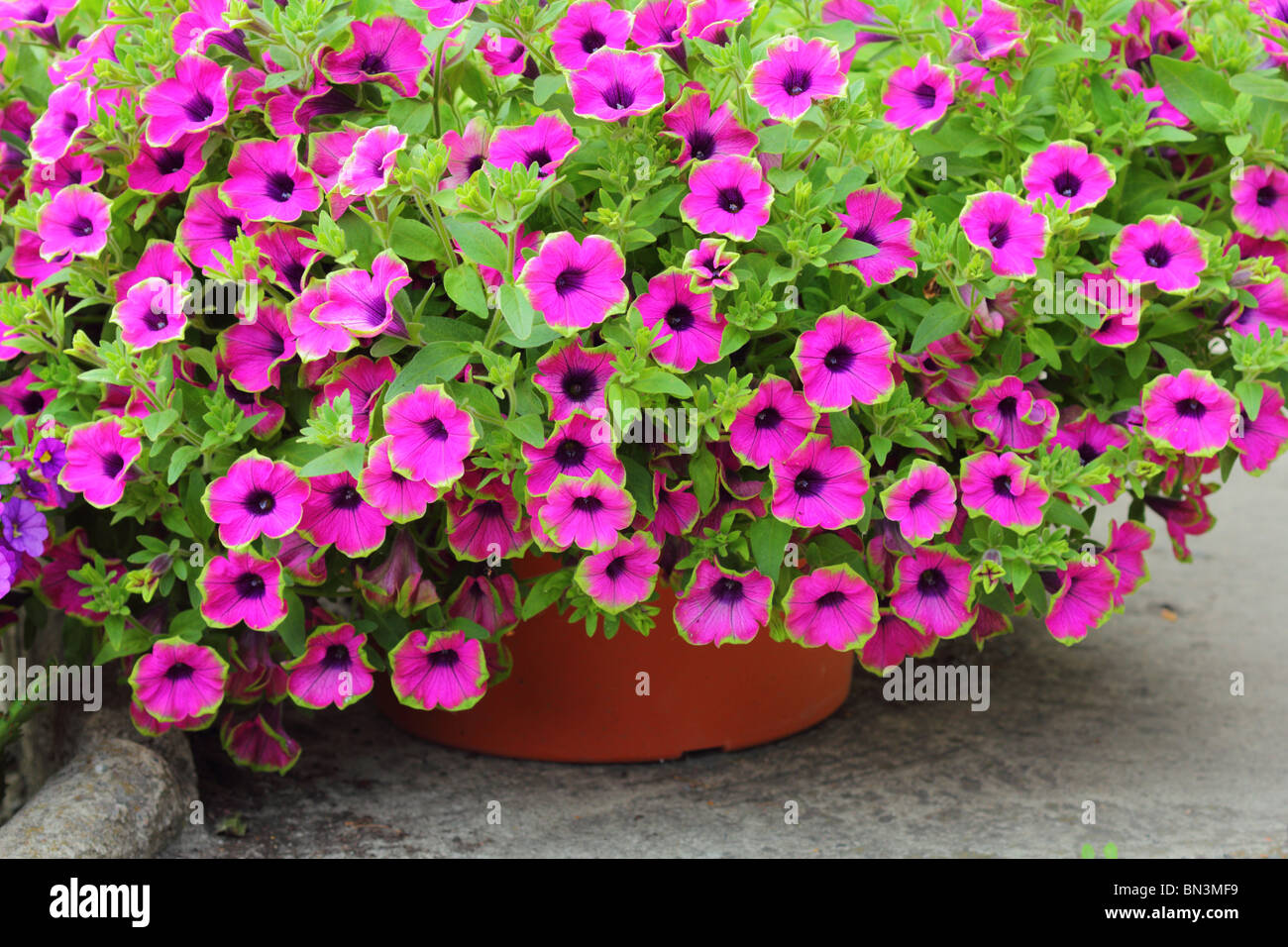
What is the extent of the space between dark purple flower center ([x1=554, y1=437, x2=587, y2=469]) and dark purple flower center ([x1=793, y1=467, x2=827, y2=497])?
0.36 m

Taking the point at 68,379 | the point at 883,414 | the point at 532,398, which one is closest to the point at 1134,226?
the point at 883,414

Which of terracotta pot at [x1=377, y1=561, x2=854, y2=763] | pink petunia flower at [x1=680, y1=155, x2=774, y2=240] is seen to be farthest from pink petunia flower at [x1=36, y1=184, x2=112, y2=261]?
terracotta pot at [x1=377, y1=561, x2=854, y2=763]

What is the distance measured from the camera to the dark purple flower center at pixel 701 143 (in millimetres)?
2080

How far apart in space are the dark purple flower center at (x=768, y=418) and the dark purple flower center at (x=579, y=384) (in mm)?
284

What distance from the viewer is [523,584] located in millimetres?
2373

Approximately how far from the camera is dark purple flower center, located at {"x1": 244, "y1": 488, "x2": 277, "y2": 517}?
6.72ft

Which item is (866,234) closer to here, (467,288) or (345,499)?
(467,288)

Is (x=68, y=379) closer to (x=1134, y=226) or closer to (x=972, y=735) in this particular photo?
(x=1134, y=226)

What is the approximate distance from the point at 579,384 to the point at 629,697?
38.2 inches

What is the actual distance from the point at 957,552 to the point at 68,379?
1.60 m

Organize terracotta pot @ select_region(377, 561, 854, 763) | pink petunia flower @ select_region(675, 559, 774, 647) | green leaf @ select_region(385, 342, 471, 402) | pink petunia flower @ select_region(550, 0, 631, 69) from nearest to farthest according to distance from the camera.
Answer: green leaf @ select_region(385, 342, 471, 402) < pink petunia flower @ select_region(550, 0, 631, 69) < pink petunia flower @ select_region(675, 559, 774, 647) < terracotta pot @ select_region(377, 561, 854, 763)

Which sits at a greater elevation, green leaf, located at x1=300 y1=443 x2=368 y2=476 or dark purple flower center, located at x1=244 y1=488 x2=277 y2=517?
green leaf, located at x1=300 y1=443 x2=368 y2=476

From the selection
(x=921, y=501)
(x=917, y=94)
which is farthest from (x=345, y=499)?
(x=917, y=94)

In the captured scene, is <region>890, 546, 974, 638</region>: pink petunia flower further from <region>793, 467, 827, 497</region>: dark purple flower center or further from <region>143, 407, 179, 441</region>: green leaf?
<region>143, 407, 179, 441</region>: green leaf
